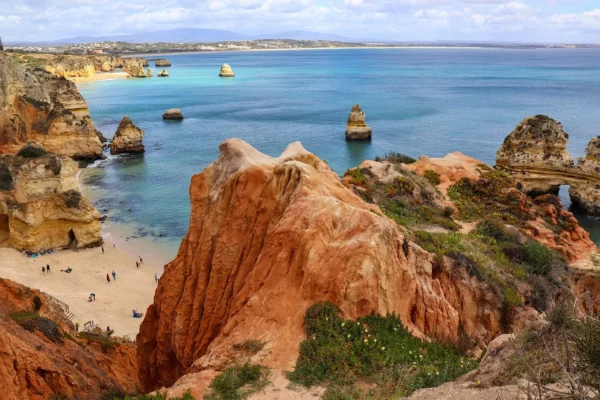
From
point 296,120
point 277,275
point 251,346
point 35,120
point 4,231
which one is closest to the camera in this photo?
point 251,346

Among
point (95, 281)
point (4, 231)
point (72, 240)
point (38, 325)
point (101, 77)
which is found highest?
point (101, 77)

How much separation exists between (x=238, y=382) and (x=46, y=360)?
649cm

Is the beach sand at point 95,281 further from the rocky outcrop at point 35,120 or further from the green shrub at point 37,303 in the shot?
the rocky outcrop at point 35,120

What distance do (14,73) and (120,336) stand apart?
45326 millimetres

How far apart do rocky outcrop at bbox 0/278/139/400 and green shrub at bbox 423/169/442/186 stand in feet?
73.1

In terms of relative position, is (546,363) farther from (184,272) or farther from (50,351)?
(50,351)

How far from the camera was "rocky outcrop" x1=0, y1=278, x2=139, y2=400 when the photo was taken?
12.9 meters

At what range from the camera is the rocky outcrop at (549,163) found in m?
48.7

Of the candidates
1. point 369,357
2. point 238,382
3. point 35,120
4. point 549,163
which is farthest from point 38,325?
point 35,120

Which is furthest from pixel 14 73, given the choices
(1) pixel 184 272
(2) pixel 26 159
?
(1) pixel 184 272

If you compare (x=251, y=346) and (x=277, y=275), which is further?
(x=277, y=275)

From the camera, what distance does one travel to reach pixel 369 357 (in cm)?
1198

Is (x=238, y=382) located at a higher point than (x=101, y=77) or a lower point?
lower

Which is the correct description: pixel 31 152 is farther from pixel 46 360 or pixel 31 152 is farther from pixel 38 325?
pixel 46 360
